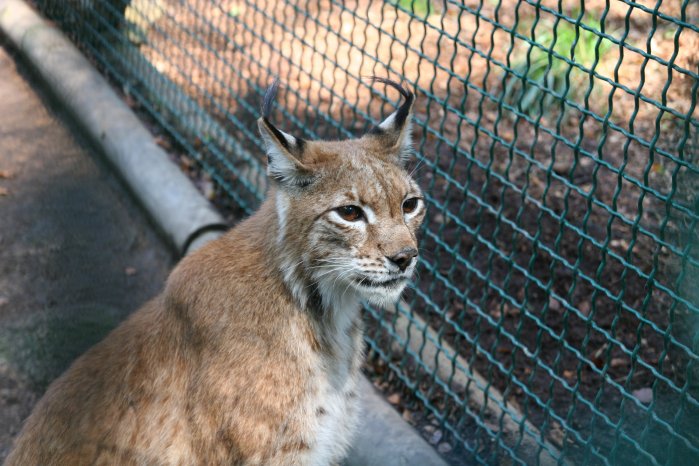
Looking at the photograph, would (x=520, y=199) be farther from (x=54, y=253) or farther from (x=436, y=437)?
(x=54, y=253)

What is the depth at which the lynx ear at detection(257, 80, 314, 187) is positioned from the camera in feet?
11.0

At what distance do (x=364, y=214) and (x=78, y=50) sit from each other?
4855mm

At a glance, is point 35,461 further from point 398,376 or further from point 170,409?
point 398,376

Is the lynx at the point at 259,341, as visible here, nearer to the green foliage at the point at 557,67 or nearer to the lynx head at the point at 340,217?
the lynx head at the point at 340,217

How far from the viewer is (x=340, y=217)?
3430 millimetres

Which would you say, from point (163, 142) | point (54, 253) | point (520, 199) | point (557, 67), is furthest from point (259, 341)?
point (557, 67)

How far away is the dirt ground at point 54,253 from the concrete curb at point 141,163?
8.4 inches

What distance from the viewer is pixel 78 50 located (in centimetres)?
747

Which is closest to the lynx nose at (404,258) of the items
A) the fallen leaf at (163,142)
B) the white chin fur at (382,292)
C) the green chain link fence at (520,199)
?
the white chin fur at (382,292)

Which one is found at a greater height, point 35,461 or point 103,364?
point 103,364

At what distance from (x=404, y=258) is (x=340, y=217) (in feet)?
0.97

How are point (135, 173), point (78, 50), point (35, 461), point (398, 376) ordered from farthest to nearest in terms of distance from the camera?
1. point (78, 50)
2. point (135, 173)
3. point (398, 376)
4. point (35, 461)

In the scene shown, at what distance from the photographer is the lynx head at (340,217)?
337cm

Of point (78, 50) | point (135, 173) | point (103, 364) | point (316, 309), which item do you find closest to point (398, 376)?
point (316, 309)
